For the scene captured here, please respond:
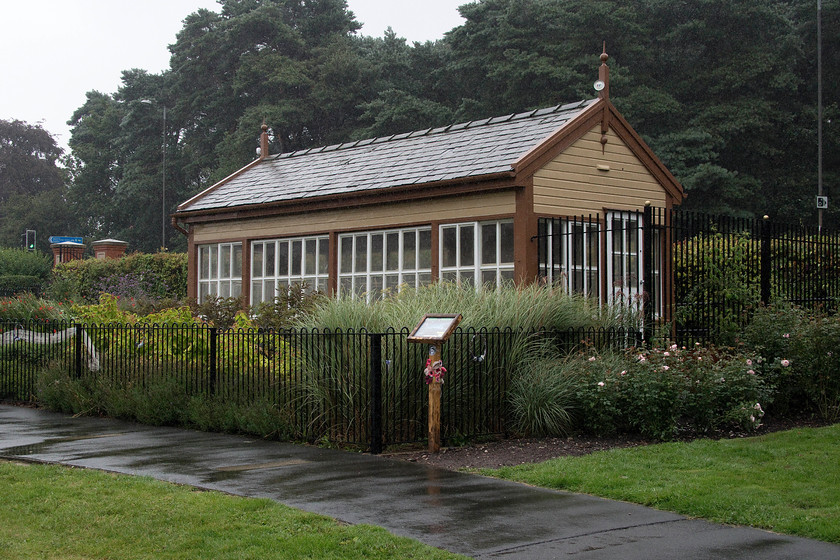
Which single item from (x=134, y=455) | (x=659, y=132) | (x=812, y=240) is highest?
(x=659, y=132)

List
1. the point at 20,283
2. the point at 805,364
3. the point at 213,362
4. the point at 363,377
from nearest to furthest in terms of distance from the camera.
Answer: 1. the point at 363,377
2. the point at 805,364
3. the point at 213,362
4. the point at 20,283

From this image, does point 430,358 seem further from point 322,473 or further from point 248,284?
point 248,284

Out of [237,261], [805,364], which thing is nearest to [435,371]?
[805,364]

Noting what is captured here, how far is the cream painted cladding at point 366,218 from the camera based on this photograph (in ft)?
50.3

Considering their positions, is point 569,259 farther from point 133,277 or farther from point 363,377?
point 133,277

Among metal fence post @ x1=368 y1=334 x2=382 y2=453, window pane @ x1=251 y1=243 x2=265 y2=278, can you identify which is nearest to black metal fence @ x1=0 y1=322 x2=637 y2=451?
metal fence post @ x1=368 y1=334 x2=382 y2=453

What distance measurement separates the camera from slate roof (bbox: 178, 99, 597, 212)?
15977 millimetres

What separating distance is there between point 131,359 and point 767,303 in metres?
9.18

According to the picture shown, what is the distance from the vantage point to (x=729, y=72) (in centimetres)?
3875

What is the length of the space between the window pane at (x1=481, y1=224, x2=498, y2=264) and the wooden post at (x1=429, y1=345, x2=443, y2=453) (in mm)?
5574

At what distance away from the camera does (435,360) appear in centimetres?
981

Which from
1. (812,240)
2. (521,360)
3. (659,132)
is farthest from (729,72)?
(521,360)

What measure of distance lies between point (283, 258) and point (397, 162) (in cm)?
307

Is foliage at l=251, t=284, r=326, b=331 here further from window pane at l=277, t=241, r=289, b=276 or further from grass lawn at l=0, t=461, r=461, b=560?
grass lawn at l=0, t=461, r=461, b=560
